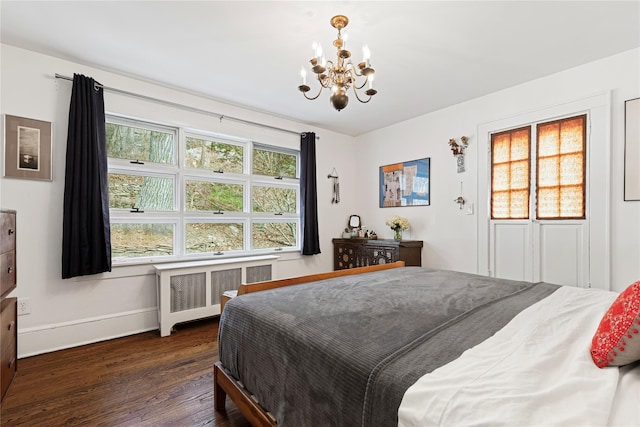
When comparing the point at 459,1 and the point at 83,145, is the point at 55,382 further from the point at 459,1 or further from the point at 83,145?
the point at 459,1

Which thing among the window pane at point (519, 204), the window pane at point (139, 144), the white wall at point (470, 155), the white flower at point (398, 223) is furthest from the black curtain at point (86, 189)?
the window pane at point (519, 204)

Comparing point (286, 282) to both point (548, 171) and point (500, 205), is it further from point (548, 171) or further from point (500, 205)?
point (548, 171)

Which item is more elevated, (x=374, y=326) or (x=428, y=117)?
(x=428, y=117)

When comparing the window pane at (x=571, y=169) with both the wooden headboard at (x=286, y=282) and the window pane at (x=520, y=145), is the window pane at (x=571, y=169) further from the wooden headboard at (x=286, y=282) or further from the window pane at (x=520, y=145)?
the wooden headboard at (x=286, y=282)

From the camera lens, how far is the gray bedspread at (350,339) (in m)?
0.89

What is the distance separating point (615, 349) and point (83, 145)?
3644 millimetres

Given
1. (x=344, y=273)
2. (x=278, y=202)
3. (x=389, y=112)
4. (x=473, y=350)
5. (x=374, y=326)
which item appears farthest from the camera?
(x=278, y=202)

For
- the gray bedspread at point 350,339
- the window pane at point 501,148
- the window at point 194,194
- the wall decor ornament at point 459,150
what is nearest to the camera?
the gray bedspread at point 350,339

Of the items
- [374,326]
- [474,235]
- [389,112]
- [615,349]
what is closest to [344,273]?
[374,326]

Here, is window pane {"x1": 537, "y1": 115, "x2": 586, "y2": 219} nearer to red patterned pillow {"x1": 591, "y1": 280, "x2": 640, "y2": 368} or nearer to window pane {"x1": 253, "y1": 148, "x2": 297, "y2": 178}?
red patterned pillow {"x1": 591, "y1": 280, "x2": 640, "y2": 368}

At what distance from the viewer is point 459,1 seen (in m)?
1.95

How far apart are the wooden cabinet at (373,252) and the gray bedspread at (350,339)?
1878 mm

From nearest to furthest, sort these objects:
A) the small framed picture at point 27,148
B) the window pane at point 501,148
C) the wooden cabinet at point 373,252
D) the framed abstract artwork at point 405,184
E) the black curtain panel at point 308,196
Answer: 1. the small framed picture at point 27,148
2. the window pane at point 501,148
3. the wooden cabinet at point 373,252
4. the framed abstract artwork at point 405,184
5. the black curtain panel at point 308,196

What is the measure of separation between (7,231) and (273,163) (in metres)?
2.80
